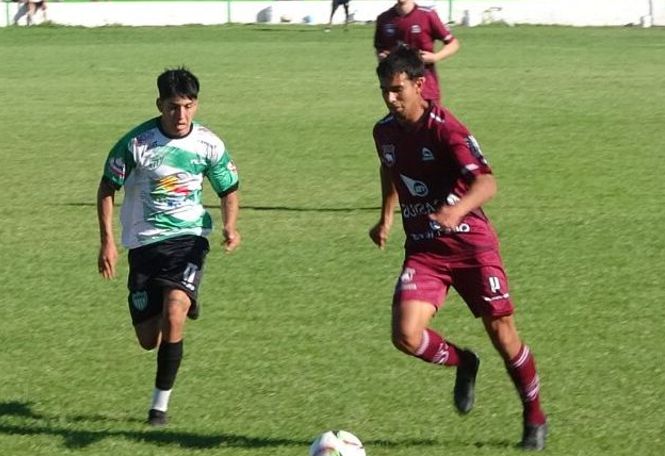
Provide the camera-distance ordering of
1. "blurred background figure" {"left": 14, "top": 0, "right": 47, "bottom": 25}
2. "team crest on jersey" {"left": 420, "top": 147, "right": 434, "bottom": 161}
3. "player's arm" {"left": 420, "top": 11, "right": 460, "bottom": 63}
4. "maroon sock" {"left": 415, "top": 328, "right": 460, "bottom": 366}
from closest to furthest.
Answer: "team crest on jersey" {"left": 420, "top": 147, "right": 434, "bottom": 161} → "maroon sock" {"left": 415, "top": 328, "right": 460, "bottom": 366} → "player's arm" {"left": 420, "top": 11, "right": 460, "bottom": 63} → "blurred background figure" {"left": 14, "top": 0, "right": 47, "bottom": 25}

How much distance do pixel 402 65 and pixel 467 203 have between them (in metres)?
0.70

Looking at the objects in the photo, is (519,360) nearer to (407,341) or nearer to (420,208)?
(407,341)

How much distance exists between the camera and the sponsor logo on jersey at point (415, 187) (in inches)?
253

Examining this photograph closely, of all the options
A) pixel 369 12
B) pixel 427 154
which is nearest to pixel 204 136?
pixel 427 154

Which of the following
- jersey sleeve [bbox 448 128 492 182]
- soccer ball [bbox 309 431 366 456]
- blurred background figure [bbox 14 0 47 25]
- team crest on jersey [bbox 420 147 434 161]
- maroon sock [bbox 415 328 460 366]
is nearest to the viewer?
soccer ball [bbox 309 431 366 456]

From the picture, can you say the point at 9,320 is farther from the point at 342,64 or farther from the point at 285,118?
the point at 342,64

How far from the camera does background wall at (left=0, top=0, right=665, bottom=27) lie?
45.2 meters

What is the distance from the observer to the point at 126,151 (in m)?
6.90

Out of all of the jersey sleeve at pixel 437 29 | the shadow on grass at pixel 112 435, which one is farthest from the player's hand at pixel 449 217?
the jersey sleeve at pixel 437 29

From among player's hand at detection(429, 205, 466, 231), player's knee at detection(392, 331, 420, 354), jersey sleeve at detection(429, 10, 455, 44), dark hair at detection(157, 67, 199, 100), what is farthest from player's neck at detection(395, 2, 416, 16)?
player's hand at detection(429, 205, 466, 231)

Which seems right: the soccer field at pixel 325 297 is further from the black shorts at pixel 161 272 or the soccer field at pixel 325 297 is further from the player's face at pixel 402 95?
the player's face at pixel 402 95

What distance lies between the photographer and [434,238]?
645cm

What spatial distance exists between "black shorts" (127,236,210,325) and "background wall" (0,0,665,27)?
38.4 m

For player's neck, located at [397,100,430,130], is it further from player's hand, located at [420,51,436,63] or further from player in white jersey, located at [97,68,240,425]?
player's hand, located at [420,51,436,63]
